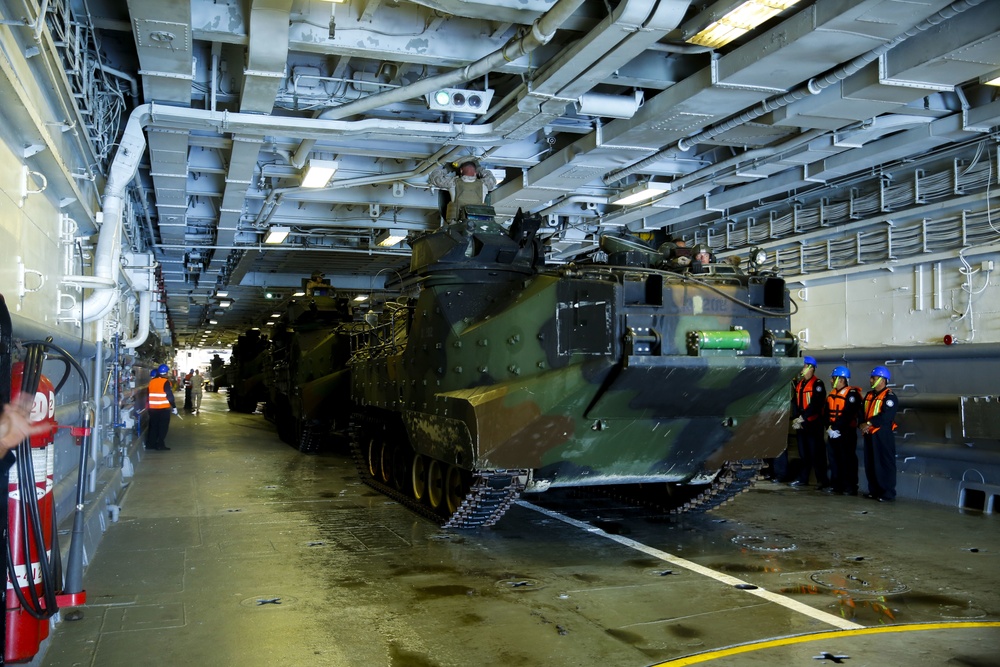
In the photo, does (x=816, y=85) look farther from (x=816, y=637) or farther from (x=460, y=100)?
(x=816, y=637)

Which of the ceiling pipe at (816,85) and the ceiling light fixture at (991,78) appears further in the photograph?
the ceiling light fixture at (991,78)

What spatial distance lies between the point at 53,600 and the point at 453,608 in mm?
2315

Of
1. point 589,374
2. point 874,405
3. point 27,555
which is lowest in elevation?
point 27,555

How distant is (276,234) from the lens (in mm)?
14859

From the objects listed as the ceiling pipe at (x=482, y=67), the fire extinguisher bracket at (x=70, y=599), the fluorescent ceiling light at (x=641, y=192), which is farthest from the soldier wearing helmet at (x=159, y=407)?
the fire extinguisher bracket at (x=70, y=599)

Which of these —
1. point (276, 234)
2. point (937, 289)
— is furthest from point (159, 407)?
point (937, 289)

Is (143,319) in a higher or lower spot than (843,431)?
higher

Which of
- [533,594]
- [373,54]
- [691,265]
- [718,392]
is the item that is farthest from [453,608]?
[373,54]

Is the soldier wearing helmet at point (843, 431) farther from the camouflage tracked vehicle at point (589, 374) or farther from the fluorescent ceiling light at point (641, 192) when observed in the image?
the fluorescent ceiling light at point (641, 192)

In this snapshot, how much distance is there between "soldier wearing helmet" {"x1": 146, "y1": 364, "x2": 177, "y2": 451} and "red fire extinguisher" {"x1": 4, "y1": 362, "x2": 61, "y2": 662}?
10.8 meters

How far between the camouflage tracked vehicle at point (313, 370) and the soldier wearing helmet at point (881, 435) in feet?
24.8

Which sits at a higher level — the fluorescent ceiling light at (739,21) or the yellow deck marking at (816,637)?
the fluorescent ceiling light at (739,21)

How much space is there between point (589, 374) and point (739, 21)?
2.92 metres

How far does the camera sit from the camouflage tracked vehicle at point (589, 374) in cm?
680
